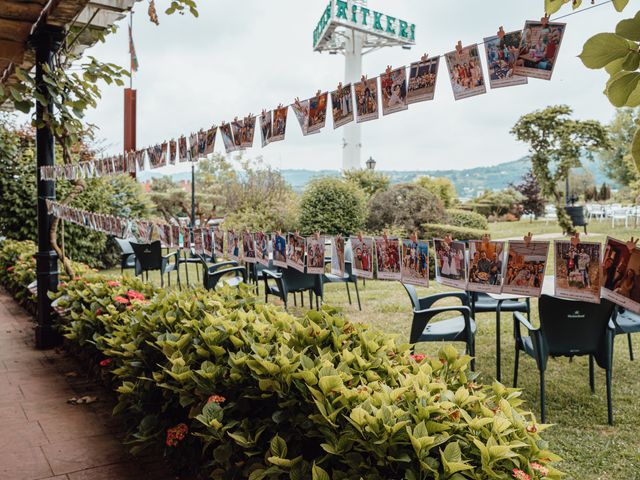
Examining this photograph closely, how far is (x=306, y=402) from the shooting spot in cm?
189

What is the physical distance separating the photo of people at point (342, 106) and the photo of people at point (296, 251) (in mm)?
811

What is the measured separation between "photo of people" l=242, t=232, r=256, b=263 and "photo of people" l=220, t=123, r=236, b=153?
1.99 ft

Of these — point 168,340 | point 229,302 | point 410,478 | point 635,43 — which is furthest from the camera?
point 229,302

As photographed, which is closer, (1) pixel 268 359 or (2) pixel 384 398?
(2) pixel 384 398

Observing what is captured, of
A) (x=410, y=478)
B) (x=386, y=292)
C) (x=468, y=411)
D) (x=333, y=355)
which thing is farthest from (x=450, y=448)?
(x=386, y=292)

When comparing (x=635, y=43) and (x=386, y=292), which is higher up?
(x=635, y=43)

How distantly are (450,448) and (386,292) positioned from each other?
6.23 metres

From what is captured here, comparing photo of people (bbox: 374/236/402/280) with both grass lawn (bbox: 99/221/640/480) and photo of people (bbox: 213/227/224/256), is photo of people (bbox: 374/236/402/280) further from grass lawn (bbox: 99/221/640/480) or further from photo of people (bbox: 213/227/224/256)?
photo of people (bbox: 213/227/224/256)

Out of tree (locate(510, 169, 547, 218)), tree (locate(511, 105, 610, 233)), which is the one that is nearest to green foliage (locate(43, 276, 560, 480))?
tree (locate(511, 105, 610, 233))

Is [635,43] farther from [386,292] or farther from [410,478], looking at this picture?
[386,292]

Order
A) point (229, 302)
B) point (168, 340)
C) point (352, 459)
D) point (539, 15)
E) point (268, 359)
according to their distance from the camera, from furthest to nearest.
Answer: point (229, 302), point (168, 340), point (268, 359), point (539, 15), point (352, 459)

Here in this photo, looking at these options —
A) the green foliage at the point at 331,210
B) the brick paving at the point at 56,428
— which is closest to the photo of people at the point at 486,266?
the brick paving at the point at 56,428

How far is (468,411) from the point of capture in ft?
5.66

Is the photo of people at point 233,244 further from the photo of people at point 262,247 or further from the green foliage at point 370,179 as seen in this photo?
the green foliage at point 370,179
